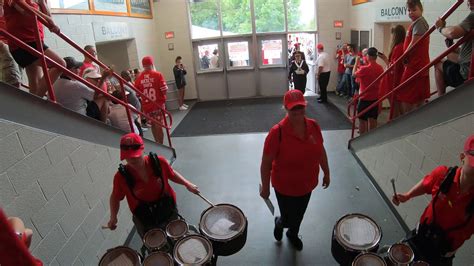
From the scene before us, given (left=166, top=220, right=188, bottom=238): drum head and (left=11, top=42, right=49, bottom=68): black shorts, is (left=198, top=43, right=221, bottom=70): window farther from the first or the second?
(left=166, top=220, right=188, bottom=238): drum head

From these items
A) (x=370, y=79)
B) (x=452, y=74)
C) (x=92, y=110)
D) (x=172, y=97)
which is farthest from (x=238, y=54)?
(x=452, y=74)

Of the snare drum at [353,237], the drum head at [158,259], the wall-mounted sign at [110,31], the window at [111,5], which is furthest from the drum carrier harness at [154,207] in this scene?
the window at [111,5]

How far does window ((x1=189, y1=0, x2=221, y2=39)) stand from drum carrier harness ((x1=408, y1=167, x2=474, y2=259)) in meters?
9.60

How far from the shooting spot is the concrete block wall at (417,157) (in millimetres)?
2648

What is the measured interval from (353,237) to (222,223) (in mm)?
963

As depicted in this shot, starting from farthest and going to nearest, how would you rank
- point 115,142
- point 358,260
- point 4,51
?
point 115,142 → point 4,51 → point 358,260

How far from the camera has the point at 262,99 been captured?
11.0 metres

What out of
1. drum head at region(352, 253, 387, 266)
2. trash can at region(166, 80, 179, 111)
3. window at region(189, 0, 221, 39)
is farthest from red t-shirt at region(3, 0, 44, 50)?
window at region(189, 0, 221, 39)

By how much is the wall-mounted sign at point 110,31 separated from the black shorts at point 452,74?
5826mm

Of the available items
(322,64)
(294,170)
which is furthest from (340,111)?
(294,170)

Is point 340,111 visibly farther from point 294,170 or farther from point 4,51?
point 4,51

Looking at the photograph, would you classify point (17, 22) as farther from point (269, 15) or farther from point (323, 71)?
point (269, 15)

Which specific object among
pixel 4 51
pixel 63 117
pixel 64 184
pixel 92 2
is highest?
pixel 92 2

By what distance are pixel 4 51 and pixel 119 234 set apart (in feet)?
7.43
